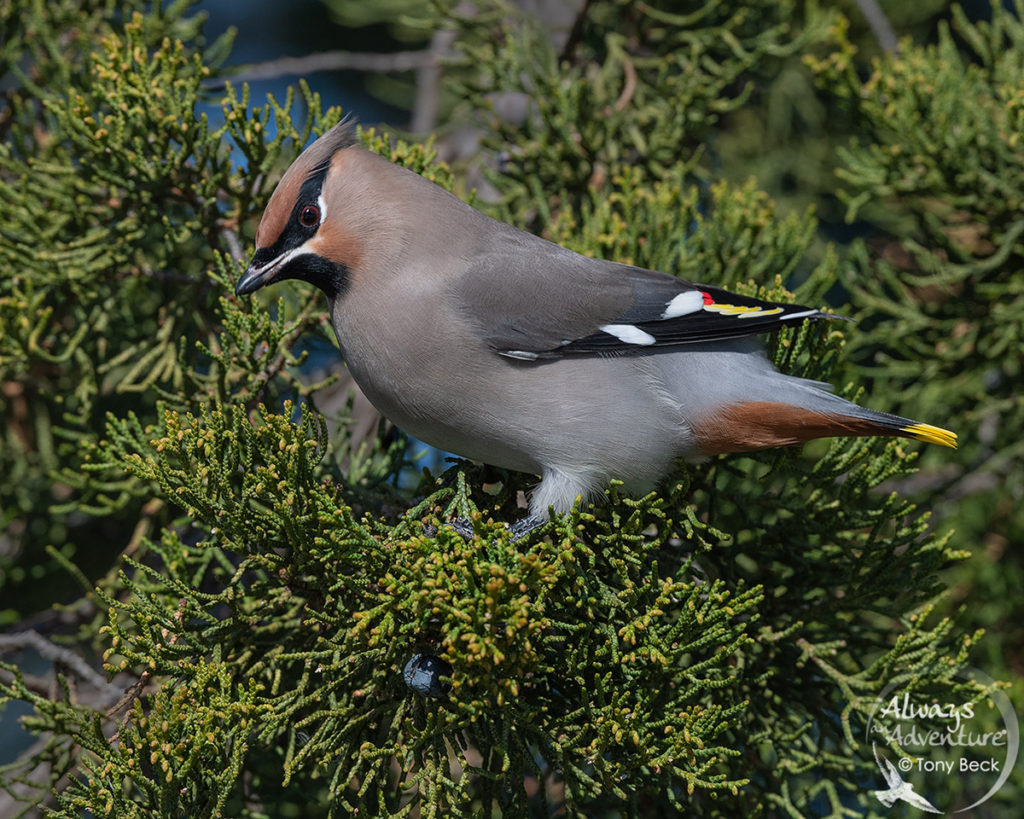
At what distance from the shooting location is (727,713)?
7.21 ft

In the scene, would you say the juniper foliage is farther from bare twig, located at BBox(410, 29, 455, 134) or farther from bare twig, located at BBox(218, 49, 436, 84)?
bare twig, located at BBox(410, 29, 455, 134)

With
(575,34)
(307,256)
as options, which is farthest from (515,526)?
(575,34)

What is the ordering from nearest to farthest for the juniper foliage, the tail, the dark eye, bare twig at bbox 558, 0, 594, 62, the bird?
the juniper foliage < the tail < the bird < the dark eye < bare twig at bbox 558, 0, 594, 62

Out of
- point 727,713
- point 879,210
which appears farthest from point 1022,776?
point 879,210

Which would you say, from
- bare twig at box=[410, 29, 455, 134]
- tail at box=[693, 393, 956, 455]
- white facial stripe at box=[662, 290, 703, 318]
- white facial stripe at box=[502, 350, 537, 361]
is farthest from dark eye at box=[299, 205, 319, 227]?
bare twig at box=[410, 29, 455, 134]

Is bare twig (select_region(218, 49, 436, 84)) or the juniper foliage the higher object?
bare twig (select_region(218, 49, 436, 84))

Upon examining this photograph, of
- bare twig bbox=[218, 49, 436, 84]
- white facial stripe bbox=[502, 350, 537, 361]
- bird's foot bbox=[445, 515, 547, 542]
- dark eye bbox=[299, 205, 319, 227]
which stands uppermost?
bare twig bbox=[218, 49, 436, 84]

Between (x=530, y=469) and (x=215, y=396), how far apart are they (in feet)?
3.07

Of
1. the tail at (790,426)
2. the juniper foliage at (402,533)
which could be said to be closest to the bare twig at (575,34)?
the juniper foliage at (402,533)

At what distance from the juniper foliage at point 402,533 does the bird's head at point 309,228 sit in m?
0.20

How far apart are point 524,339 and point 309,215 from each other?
730 millimetres

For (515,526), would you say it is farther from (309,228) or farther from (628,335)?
(309,228)

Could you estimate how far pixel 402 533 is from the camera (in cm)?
235

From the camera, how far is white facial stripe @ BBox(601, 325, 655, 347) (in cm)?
289
